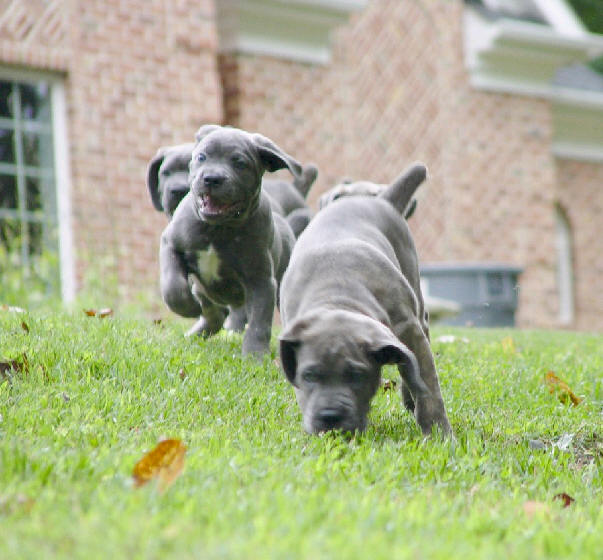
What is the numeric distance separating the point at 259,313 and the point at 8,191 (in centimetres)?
759

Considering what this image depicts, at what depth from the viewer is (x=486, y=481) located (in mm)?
4059

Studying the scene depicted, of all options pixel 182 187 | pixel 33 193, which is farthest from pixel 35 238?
pixel 182 187

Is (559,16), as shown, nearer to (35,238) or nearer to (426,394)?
(35,238)

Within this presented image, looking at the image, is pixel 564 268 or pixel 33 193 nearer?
pixel 33 193

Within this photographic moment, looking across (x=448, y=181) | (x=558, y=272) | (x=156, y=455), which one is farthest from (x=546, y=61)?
(x=156, y=455)

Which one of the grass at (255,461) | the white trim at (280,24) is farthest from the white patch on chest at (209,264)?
the white trim at (280,24)

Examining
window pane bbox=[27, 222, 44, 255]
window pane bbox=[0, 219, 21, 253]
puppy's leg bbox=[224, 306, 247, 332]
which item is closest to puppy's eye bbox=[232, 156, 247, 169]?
puppy's leg bbox=[224, 306, 247, 332]

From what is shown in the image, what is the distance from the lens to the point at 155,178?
688 centimetres

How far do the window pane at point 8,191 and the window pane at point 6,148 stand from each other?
222mm

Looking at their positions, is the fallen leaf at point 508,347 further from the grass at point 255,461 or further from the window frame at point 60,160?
the window frame at point 60,160

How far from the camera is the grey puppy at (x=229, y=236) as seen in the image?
554 cm

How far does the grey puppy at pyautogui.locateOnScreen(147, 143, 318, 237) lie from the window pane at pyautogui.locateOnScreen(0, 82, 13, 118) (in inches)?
248

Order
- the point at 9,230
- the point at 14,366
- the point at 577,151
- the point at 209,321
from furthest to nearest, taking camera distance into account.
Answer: the point at 577,151, the point at 9,230, the point at 209,321, the point at 14,366

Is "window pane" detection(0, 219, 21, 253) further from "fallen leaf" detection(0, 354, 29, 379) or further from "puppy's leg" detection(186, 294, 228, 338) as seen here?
"fallen leaf" detection(0, 354, 29, 379)
